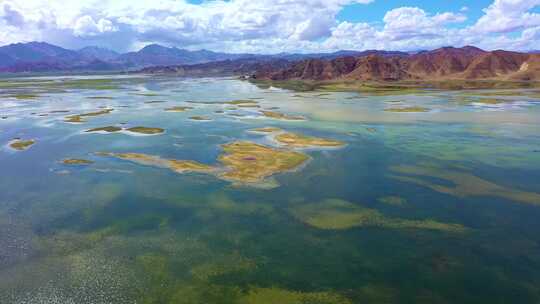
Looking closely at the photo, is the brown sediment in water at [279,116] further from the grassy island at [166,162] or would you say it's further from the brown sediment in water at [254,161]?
the grassy island at [166,162]

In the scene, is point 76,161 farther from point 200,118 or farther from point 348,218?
point 200,118

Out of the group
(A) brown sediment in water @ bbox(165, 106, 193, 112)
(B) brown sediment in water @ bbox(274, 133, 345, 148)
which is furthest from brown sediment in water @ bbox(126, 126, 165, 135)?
(A) brown sediment in water @ bbox(165, 106, 193, 112)

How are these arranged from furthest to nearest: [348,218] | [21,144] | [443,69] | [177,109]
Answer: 1. [443,69]
2. [177,109]
3. [21,144]
4. [348,218]

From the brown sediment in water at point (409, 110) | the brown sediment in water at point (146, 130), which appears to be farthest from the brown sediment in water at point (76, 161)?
the brown sediment in water at point (409, 110)

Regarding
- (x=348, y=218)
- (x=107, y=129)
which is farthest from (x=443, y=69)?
(x=348, y=218)

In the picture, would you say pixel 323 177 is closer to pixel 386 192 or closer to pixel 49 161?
pixel 386 192

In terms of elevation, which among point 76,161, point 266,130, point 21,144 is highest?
point 266,130
